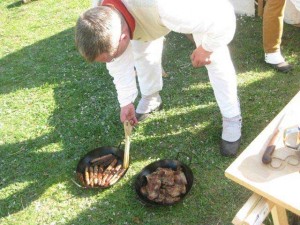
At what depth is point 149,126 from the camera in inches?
160

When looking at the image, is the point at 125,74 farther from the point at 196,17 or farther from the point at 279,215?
the point at 279,215

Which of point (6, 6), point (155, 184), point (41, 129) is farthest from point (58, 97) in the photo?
point (6, 6)

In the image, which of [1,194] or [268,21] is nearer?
[1,194]

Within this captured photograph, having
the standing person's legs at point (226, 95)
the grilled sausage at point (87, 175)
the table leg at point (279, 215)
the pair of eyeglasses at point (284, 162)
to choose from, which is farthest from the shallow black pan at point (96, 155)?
the pair of eyeglasses at point (284, 162)

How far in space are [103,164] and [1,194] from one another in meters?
1.07

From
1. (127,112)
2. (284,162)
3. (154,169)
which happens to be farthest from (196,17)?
(154,169)

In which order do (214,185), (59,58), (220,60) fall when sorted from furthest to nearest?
(59,58)
(214,185)
(220,60)

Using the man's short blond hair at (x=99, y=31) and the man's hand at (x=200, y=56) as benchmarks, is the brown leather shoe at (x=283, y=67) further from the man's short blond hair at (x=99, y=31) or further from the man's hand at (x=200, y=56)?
the man's short blond hair at (x=99, y=31)

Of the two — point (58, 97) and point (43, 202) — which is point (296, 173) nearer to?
point (43, 202)

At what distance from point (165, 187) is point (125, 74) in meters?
1.02

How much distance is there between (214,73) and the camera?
3.10 metres

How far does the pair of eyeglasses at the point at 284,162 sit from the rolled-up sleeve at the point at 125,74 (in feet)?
4.85

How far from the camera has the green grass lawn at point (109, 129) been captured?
326cm

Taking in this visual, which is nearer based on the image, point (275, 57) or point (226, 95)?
point (226, 95)
